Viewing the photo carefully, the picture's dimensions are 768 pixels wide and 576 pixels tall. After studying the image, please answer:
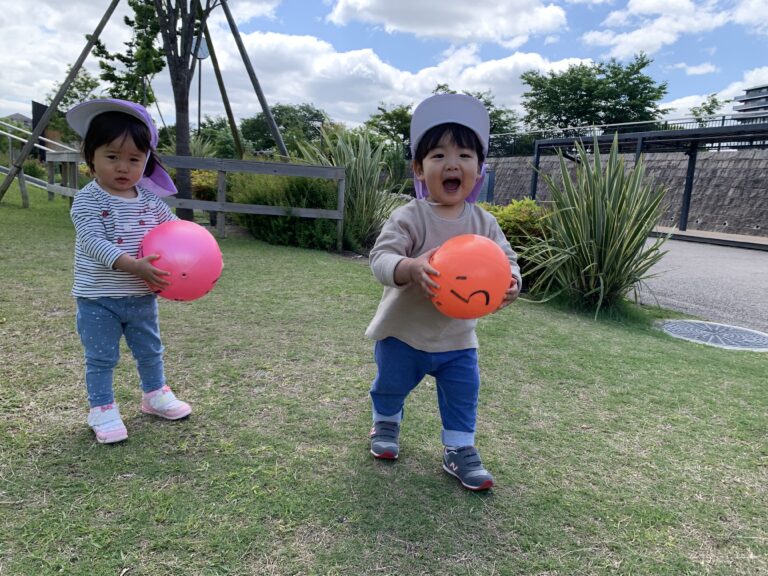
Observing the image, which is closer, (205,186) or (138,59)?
(205,186)

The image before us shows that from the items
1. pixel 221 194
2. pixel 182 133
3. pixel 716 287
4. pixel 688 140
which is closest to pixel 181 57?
pixel 182 133

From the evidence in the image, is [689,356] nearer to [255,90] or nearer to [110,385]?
[110,385]

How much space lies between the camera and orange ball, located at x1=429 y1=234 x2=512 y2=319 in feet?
6.01

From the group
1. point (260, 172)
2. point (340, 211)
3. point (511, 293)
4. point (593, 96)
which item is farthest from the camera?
point (593, 96)

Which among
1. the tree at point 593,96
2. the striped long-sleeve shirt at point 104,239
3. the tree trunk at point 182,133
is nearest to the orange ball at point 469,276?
the striped long-sleeve shirt at point 104,239

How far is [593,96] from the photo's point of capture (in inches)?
1522

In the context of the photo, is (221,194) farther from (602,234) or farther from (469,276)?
(469,276)

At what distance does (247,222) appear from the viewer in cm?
862

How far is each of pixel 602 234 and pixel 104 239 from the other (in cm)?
456

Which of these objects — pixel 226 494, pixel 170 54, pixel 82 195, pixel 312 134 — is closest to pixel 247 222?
pixel 170 54

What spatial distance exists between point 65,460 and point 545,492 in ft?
6.09

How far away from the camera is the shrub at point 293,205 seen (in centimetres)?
803

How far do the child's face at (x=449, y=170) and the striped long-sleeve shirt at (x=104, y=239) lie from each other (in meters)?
1.25

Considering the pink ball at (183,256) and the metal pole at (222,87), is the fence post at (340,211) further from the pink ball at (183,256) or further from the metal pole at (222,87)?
the pink ball at (183,256)
